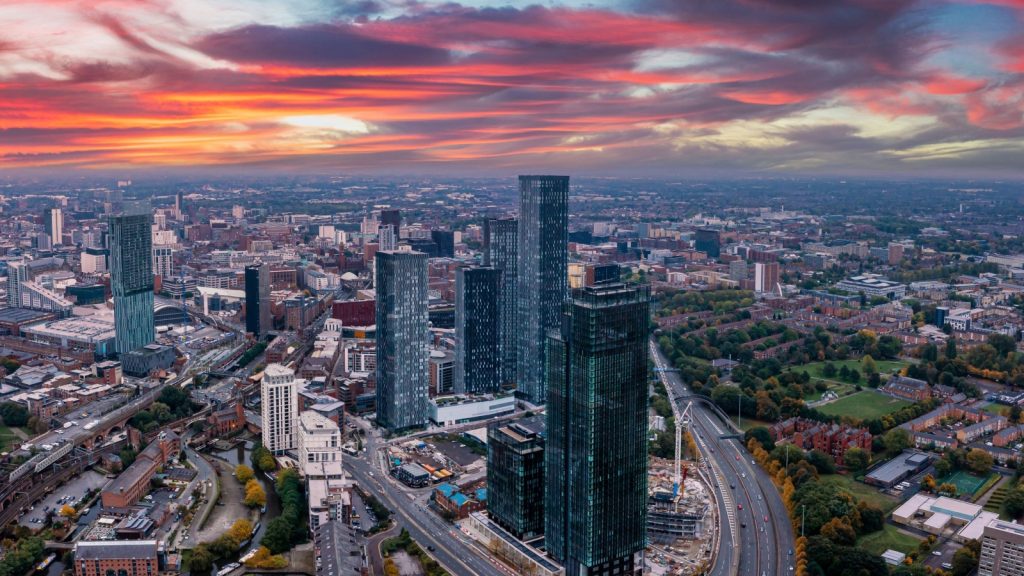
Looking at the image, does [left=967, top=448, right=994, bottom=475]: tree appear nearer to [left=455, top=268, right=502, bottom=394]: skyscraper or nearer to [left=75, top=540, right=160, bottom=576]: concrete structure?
[left=455, top=268, right=502, bottom=394]: skyscraper

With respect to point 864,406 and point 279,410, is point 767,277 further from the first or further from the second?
point 279,410

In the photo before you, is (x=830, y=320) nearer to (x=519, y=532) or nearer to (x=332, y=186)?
(x=519, y=532)

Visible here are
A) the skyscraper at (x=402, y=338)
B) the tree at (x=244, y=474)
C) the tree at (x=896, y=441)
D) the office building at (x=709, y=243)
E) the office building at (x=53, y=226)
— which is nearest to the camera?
the tree at (x=244, y=474)

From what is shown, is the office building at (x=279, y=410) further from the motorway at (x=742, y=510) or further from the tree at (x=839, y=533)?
the tree at (x=839, y=533)

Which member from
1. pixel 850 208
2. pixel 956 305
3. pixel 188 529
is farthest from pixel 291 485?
pixel 850 208

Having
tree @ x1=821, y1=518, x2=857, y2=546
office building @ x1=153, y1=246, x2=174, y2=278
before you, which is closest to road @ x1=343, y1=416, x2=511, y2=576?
tree @ x1=821, y1=518, x2=857, y2=546

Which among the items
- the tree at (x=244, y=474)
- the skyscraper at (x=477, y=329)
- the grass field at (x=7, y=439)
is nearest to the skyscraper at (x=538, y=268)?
the skyscraper at (x=477, y=329)

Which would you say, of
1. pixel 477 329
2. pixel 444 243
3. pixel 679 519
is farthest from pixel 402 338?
pixel 444 243
